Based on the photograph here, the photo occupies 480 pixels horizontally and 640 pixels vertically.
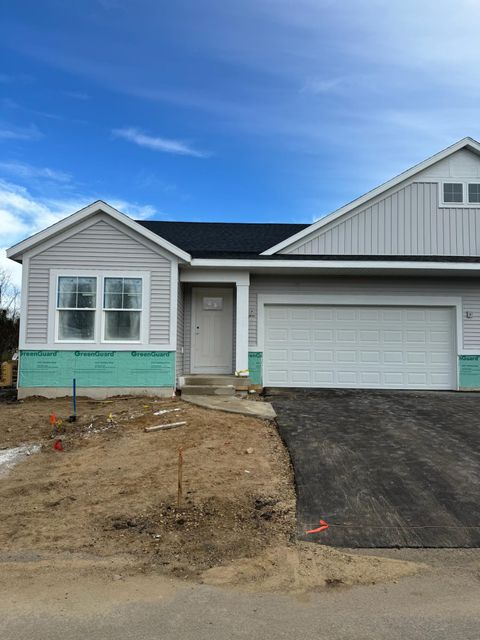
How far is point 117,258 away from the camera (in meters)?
10.3

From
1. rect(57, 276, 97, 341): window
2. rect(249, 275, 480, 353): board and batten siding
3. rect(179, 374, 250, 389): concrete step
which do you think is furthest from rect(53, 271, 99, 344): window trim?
rect(249, 275, 480, 353): board and batten siding

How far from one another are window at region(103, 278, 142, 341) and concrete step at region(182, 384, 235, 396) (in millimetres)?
1670

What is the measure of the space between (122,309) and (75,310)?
1062mm

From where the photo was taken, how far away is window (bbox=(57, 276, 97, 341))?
10.2 m

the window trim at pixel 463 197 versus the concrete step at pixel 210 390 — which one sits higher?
the window trim at pixel 463 197

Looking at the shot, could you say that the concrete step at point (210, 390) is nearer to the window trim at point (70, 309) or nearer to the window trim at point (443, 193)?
the window trim at point (70, 309)

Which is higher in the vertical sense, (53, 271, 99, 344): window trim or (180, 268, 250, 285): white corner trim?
(180, 268, 250, 285): white corner trim

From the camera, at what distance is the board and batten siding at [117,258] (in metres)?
10.2

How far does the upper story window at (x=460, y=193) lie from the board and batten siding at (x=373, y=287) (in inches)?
79.7

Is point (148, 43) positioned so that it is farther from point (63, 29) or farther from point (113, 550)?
point (113, 550)

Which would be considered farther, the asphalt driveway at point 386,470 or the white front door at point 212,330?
the white front door at point 212,330

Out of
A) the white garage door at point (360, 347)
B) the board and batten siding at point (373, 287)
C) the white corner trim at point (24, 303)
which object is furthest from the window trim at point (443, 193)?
the white corner trim at point (24, 303)

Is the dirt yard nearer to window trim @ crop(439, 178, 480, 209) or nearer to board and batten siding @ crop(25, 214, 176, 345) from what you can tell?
board and batten siding @ crop(25, 214, 176, 345)

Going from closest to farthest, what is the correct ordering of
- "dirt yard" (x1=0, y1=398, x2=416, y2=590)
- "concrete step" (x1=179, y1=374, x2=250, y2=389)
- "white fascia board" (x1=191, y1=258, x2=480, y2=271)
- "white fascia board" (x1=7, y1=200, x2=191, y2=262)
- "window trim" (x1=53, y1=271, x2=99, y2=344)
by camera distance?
"dirt yard" (x1=0, y1=398, x2=416, y2=590), "white fascia board" (x1=7, y1=200, x2=191, y2=262), "window trim" (x1=53, y1=271, x2=99, y2=344), "concrete step" (x1=179, y1=374, x2=250, y2=389), "white fascia board" (x1=191, y1=258, x2=480, y2=271)
